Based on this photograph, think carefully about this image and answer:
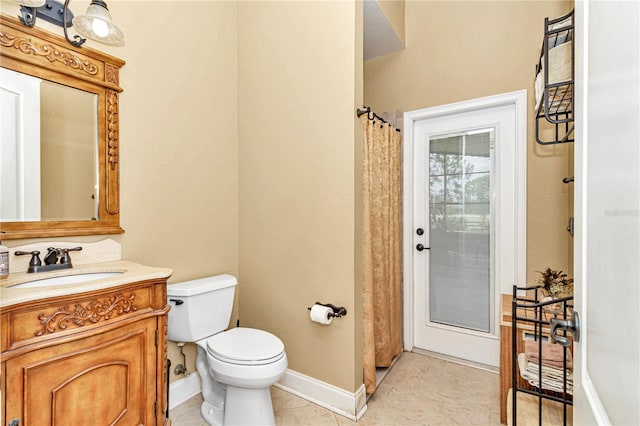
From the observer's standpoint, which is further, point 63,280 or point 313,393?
point 313,393

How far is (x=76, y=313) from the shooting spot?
1.13 metres

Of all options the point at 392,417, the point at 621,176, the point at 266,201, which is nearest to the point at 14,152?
the point at 266,201

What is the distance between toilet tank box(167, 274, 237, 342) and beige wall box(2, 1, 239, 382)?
0.65 ft

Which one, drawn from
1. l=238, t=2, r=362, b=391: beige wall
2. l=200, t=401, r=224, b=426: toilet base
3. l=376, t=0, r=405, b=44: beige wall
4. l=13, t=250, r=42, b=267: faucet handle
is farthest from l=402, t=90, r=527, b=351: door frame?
l=13, t=250, r=42, b=267: faucet handle

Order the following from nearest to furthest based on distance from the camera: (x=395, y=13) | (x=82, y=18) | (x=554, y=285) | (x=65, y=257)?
(x=82, y=18), (x=65, y=257), (x=554, y=285), (x=395, y=13)

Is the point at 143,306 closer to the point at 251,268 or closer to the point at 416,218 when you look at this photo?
the point at 251,268

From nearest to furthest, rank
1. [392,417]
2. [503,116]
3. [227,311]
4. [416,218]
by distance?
[392,417], [227,311], [503,116], [416,218]

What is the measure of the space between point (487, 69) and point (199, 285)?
2.43m

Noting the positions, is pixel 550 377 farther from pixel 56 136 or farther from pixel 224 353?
pixel 56 136

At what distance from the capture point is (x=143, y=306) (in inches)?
52.9

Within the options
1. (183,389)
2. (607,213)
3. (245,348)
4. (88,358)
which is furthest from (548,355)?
(183,389)

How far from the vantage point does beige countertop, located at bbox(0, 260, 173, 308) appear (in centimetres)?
102

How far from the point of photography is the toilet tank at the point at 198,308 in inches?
71.9

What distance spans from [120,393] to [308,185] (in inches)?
53.1
